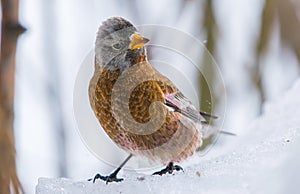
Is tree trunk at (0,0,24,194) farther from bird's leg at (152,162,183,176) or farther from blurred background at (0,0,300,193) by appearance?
blurred background at (0,0,300,193)

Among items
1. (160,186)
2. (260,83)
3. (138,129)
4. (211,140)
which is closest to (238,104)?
(260,83)

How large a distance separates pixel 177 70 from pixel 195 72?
212 mm

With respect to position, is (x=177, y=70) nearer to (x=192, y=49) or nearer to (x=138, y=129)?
(x=192, y=49)

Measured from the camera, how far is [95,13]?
2363mm

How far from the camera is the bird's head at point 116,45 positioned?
4.45ft

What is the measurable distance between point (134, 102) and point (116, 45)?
133mm

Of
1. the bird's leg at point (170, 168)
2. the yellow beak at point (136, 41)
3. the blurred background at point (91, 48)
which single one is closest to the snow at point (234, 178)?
the bird's leg at point (170, 168)

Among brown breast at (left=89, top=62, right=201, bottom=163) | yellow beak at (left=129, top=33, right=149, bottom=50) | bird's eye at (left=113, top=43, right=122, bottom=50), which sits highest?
yellow beak at (left=129, top=33, right=149, bottom=50)

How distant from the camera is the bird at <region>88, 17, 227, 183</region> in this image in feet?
4.39

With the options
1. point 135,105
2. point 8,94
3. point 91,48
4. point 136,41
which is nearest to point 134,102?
point 135,105

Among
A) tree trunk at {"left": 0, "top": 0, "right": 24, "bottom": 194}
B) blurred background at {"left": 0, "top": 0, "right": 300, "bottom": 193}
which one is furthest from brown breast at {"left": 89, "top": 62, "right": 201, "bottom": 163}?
blurred background at {"left": 0, "top": 0, "right": 300, "bottom": 193}

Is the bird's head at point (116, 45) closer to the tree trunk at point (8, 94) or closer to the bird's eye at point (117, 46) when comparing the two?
the bird's eye at point (117, 46)

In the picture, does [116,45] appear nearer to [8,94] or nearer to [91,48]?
[8,94]

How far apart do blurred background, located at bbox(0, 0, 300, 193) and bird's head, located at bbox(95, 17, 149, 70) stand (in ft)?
1.93
